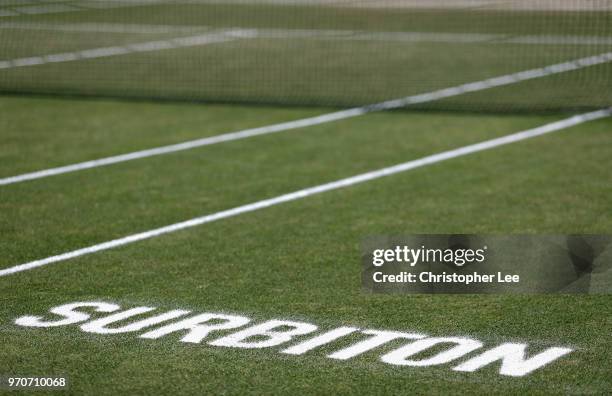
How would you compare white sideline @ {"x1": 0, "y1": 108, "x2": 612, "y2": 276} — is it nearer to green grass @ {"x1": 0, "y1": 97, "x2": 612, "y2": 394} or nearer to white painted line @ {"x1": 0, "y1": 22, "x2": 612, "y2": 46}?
green grass @ {"x1": 0, "y1": 97, "x2": 612, "y2": 394}

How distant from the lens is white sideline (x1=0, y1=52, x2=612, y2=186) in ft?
30.1

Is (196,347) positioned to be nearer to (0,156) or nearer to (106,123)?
(0,156)

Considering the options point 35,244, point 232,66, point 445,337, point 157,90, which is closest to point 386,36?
point 232,66

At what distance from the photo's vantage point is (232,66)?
15.2 m

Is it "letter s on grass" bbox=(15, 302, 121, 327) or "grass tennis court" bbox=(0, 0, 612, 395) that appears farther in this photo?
"letter s on grass" bbox=(15, 302, 121, 327)

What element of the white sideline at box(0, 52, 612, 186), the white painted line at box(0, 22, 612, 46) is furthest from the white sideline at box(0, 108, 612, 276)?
the white painted line at box(0, 22, 612, 46)

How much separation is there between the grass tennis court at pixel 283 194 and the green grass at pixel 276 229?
2 cm

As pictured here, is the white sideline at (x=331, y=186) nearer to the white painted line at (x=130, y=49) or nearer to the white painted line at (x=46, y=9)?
the white painted line at (x=130, y=49)

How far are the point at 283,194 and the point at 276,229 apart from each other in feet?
3.31

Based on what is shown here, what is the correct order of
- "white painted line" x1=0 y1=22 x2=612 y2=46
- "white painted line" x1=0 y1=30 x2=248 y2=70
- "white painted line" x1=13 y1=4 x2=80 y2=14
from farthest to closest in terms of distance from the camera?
"white painted line" x1=13 y1=4 x2=80 y2=14 < "white painted line" x1=0 y1=22 x2=612 y2=46 < "white painted line" x1=0 y1=30 x2=248 y2=70

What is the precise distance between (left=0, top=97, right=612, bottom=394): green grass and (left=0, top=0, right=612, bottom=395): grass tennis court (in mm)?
20

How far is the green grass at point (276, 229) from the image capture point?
16.0ft

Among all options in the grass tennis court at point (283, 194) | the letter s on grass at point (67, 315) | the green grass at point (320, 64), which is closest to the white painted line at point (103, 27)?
the green grass at point (320, 64)

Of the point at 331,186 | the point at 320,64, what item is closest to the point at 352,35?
the point at 320,64
